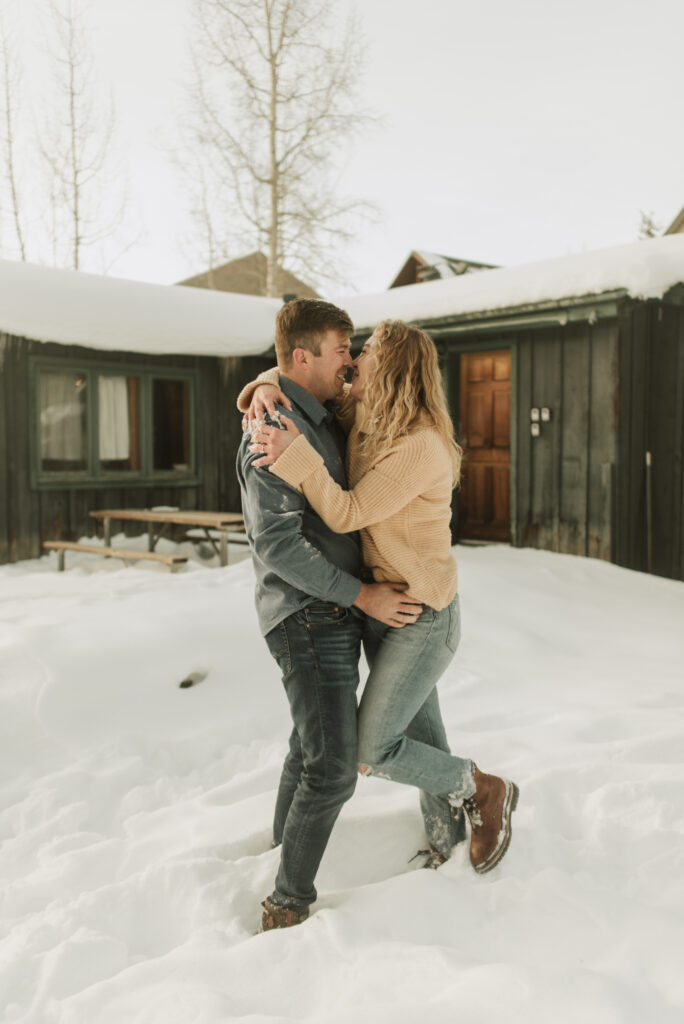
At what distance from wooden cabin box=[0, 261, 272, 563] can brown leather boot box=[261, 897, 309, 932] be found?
23.7 ft

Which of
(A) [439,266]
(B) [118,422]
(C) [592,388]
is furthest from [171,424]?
(A) [439,266]

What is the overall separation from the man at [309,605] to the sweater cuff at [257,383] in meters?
0.02

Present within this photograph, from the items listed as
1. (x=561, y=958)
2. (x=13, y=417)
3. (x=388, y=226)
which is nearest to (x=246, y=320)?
(x=13, y=417)

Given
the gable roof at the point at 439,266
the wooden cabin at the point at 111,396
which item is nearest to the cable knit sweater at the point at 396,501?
the wooden cabin at the point at 111,396

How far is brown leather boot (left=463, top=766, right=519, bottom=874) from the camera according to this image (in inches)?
93.0

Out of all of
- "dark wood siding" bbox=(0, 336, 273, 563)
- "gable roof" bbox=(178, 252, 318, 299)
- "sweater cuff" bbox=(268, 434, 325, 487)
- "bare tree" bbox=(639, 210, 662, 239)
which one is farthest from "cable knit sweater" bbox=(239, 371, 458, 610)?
"bare tree" bbox=(639, 210, 662, 239)

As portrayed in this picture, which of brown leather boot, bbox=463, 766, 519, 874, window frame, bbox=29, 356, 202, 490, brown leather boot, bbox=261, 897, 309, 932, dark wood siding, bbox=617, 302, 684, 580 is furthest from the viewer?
window frame, bbox=29, 356, 202, 490

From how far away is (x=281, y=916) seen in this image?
216cm

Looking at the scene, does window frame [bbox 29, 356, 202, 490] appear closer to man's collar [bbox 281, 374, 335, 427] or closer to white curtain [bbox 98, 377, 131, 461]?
white curtain [bbox 98, 377, 131, 461]

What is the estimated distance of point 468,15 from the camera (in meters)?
16.1

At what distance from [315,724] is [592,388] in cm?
649

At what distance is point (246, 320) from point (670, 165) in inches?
1012

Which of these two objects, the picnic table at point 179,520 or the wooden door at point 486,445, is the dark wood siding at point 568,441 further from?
the picnic table at point 179,520

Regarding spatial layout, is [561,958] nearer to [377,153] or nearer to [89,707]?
[89,707]
